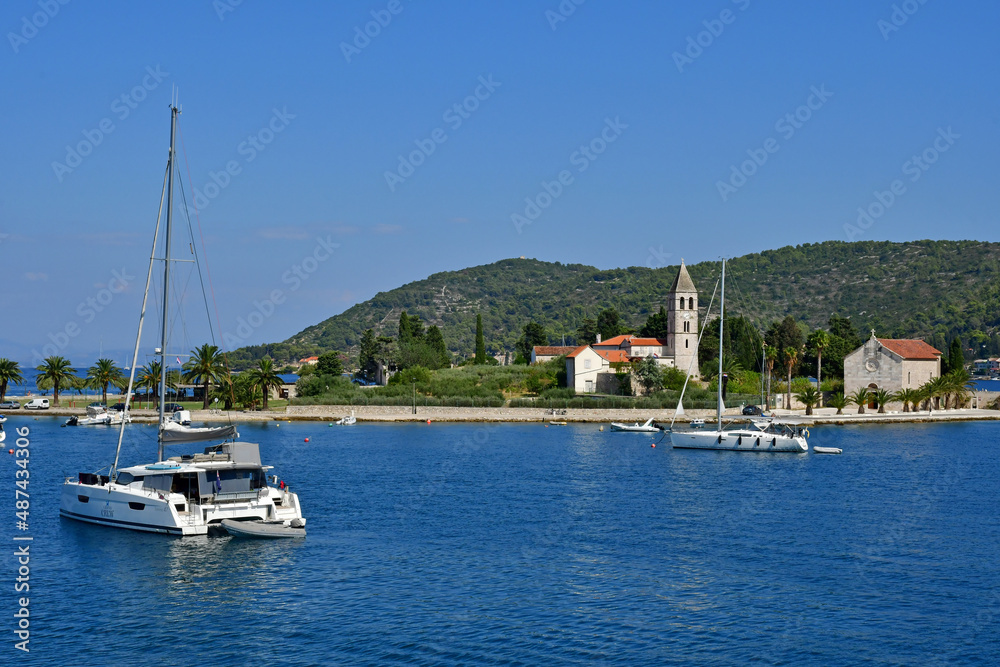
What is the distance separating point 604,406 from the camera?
8969 cm

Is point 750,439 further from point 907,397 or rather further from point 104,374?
point 104,374

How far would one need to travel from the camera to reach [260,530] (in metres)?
31.8

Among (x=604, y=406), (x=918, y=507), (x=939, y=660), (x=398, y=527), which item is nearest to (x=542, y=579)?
(x=398, y=527)

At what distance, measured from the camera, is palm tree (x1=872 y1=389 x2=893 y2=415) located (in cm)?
8881

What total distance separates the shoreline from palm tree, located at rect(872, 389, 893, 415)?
111 centimetres

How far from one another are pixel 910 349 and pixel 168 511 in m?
79.9

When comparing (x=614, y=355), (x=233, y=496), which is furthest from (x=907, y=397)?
(x=233, y=496)

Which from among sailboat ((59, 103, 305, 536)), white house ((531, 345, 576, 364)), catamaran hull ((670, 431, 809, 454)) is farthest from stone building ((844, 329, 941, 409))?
sailboat ((59, 103, 305, 536))

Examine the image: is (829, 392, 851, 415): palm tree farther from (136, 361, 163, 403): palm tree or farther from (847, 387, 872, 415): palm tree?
(136, 361, 163, 403): palm tree

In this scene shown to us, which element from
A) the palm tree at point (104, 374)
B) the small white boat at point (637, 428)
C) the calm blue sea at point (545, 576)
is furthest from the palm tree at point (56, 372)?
the small white boat at point (637, 428)

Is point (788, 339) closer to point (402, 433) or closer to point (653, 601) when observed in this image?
point (402, 433)

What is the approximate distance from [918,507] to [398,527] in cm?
2233

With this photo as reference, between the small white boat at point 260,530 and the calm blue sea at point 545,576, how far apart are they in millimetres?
A: 391

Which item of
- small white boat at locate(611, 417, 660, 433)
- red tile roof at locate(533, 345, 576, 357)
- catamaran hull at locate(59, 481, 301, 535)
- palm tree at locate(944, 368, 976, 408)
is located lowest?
catamaran hull at locate(59, 481, 301, 535)
